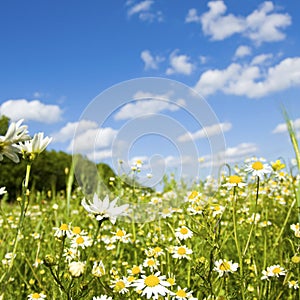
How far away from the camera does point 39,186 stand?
36.7 feet

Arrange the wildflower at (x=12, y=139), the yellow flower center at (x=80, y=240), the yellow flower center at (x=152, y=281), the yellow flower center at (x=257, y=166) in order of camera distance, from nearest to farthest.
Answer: the wildflower at (x=12, y=139)
the yellow flower center at (x=152, y=281)
the yellow flower center at (x=257, y=166)
the yellow flower center at (x=80, y=240)

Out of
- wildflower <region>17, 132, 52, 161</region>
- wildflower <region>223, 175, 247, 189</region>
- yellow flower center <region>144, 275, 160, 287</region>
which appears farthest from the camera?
wildflower <region>223, 175, 247, 189</region>

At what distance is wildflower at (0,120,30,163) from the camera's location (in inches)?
33.8

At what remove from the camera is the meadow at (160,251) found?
1.08 m

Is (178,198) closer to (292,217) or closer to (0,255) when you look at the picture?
(292,217)

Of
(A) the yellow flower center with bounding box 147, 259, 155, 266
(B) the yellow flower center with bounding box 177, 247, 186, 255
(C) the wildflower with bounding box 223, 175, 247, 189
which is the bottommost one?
(A) the yellow flower center with bounding box 147, 259, 155, 266

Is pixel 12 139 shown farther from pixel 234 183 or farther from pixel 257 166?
pixel 257 166

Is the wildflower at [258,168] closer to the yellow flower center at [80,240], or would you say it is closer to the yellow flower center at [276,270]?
the yellow flower center at [276,270]

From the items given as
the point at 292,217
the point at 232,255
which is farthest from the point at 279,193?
the point at 232,255

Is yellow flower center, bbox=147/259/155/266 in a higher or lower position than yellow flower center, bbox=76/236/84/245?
lower

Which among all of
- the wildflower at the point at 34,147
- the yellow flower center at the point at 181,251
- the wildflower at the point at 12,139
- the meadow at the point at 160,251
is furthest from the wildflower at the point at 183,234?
the wildflower at the point at 12,139

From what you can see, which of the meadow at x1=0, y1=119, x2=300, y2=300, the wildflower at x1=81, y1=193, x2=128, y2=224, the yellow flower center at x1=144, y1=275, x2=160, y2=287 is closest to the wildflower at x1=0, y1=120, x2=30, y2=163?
the meadow at x1=0, y1=119, x2=300, y2=300

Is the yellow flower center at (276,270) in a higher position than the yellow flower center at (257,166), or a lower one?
lower

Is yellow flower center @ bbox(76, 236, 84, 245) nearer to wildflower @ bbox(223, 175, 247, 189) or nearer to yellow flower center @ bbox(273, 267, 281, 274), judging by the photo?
wildflower @ bbox(223, 175, 247, 189)
